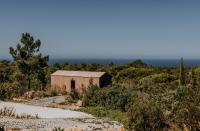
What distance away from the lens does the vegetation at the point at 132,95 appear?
40.6 ft

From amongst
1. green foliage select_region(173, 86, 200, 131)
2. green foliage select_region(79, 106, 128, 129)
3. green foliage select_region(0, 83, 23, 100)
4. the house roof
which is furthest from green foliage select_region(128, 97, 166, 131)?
green foliage select_region(0, 83, 23, 100)

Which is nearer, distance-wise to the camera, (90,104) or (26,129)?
(26,129)

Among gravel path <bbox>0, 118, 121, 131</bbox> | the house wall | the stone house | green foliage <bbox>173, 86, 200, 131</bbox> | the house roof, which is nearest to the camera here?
green foliage <bbox>173, 86, 200, 131</bbox>

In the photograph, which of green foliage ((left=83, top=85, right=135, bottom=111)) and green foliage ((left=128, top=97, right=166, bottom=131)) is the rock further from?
green foliage ((left=128, top=97, right=166, bottom=131))

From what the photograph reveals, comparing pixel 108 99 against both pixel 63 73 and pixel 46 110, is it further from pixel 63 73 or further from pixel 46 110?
pixel 63 73

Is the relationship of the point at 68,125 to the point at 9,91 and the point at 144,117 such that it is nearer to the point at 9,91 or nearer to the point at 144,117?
the point at 144,117

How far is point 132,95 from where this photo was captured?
29.0 meters

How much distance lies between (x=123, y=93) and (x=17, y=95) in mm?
13009

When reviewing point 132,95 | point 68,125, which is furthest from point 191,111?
point 132,95

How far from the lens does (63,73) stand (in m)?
41.5

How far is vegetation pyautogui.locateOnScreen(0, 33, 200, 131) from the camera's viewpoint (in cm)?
1238

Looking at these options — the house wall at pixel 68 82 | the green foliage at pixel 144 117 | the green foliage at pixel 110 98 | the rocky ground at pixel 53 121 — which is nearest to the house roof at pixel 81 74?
the house wall at pixel 68 82

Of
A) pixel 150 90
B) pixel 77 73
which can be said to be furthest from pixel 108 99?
pixel 77 73

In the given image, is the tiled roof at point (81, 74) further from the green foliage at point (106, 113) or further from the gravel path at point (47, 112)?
the green foliage at point (106, 113)
